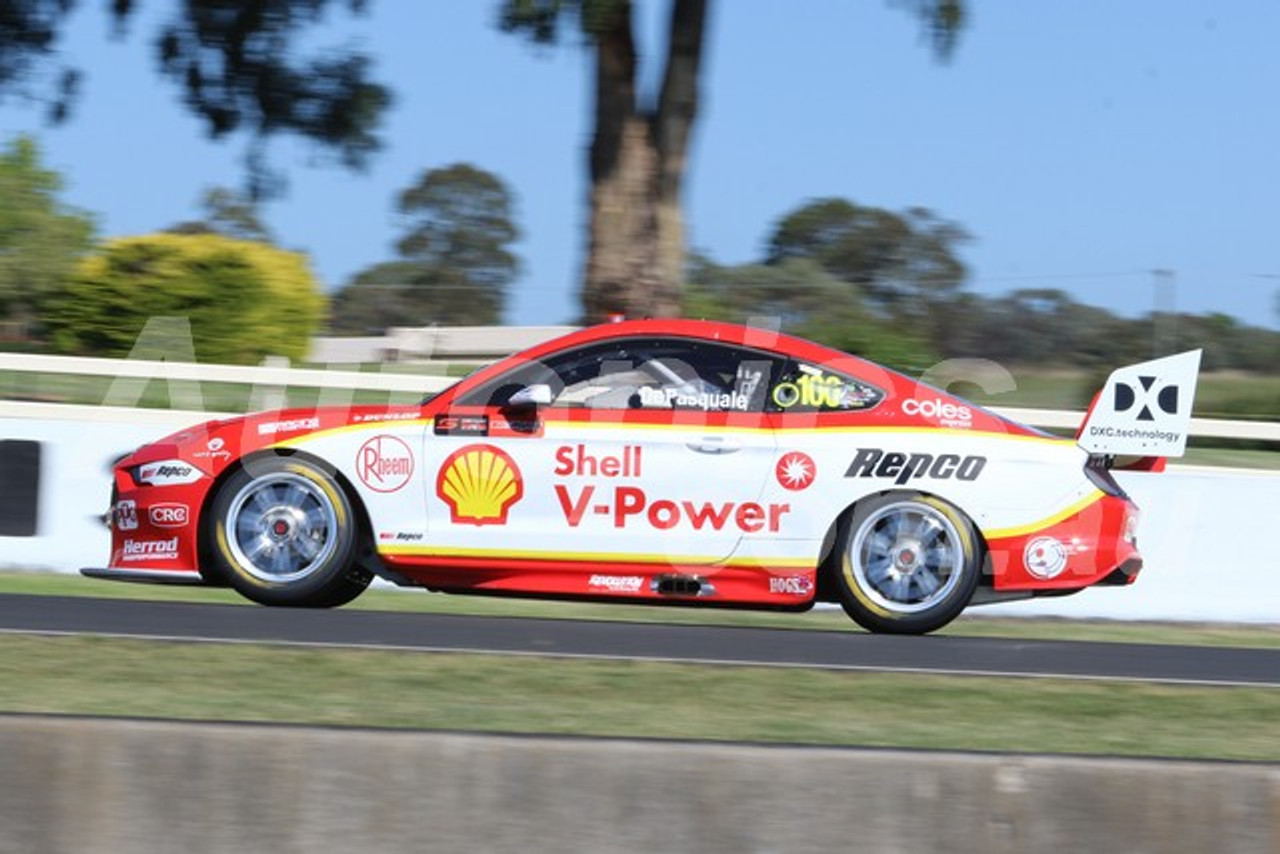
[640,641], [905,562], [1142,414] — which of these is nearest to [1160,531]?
[1142,414]

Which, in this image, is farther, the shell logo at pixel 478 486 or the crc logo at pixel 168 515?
the crc logo at pixel 168 515

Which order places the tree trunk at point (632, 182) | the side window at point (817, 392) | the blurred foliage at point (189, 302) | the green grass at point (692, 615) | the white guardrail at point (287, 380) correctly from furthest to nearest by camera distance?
the blurred foliage at point (189, 302) → the tree trunk at point (632, 182) → the white guardrail at point (287, 380) → the green grass at point (692, 615) → the side window at point (817, 392)

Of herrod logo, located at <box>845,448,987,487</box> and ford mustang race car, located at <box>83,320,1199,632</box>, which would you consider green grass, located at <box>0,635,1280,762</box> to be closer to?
ford mustang race car, located at <box>83,320,1199,632</box>

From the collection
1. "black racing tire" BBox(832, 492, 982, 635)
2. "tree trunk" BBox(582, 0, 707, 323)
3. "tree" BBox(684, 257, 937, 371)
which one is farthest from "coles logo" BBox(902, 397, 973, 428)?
"tree trunk" BBox(582, 0, 707, 323)

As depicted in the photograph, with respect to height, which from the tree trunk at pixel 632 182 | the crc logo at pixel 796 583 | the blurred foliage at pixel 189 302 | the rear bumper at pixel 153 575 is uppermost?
the tree trunk at pixel 632 182

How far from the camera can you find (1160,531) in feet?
40.0

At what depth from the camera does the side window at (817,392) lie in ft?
29.1

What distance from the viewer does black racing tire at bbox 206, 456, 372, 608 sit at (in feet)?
28.9

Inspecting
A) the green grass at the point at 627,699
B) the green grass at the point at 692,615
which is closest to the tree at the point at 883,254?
the green grass at the point at 692,615

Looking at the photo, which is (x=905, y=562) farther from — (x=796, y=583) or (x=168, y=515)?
(x=168, y=515)

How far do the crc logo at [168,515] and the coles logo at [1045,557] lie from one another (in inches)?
149

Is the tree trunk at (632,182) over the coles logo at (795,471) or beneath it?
over

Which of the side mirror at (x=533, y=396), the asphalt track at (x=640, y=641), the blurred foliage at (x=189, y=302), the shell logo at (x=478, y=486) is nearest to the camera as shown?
the asphalt track at (x=640, y=641)

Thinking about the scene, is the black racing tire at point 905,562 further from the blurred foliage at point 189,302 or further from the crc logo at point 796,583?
the blurred foliage at point 189,302
